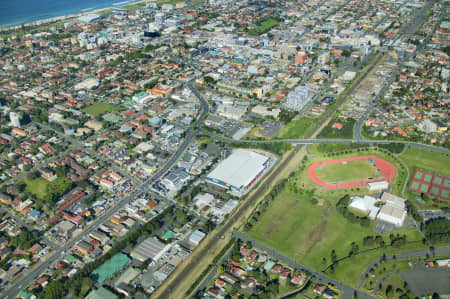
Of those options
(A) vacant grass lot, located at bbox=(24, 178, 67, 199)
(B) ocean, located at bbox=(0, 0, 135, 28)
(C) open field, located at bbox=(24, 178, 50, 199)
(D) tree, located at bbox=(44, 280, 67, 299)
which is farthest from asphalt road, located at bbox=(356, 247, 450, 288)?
(B) ocean, located at bbox=(0, 0, 135, 28)

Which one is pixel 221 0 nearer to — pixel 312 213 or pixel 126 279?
pixel 312 213

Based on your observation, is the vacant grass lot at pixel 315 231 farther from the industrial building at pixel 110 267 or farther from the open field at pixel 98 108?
the open field at pixel 98 108

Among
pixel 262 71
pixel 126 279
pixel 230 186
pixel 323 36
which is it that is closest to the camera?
pixel 126 279

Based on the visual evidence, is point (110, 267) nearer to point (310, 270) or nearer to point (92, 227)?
point (92, 227)

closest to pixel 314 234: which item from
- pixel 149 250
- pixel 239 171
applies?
pixel 239 171

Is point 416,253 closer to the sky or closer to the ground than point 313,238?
closer to the sky

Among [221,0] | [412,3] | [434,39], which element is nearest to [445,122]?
[434,39]

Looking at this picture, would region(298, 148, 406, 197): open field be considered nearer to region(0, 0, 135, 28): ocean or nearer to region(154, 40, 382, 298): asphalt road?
region(154, 40, 382, 298): asphalt road
